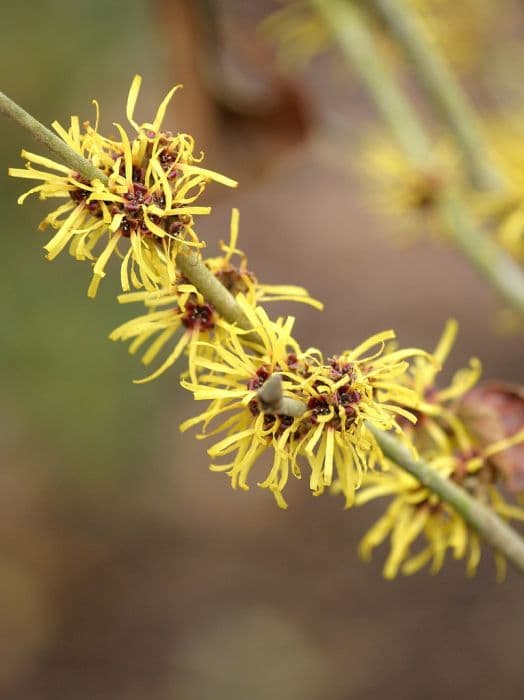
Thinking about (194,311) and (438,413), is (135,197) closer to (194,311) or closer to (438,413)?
(194,311)

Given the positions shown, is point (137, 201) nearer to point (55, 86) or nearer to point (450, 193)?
point (450, 193)

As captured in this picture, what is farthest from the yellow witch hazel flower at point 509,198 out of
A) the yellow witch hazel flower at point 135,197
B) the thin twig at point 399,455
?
the yellow witch hazel flower at point 135,197

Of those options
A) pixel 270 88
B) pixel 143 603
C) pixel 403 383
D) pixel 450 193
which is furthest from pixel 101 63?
pixel 403 383

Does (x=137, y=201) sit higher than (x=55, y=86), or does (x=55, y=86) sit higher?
(x=55, y=86)

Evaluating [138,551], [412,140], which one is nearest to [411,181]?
[412,140]

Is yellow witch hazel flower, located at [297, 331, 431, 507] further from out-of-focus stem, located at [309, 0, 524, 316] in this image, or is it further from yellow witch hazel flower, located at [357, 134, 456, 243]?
yellow witch hazel flower, located at [357, 134, 456, 243]

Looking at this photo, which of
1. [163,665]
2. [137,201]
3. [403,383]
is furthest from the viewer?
[163,665]
